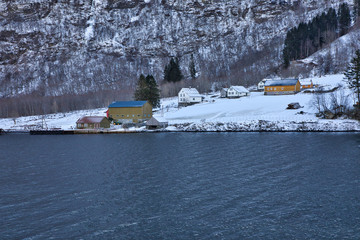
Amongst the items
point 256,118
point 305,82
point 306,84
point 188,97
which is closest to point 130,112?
point 188,97

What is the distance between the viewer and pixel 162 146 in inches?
2010

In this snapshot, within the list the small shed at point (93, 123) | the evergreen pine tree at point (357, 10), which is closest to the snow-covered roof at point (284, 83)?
the small shed at point (93, 123)

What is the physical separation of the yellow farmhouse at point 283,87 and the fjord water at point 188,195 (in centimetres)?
6388

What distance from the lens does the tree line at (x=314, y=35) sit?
148 meters

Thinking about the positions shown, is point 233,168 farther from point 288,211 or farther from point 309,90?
point 309,90

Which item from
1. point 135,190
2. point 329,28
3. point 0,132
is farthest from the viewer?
point 329,28

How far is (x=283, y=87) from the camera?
105312 mm

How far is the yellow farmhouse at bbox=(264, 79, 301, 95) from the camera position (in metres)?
104

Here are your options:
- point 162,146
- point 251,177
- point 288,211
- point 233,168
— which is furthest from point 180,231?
point 162,146

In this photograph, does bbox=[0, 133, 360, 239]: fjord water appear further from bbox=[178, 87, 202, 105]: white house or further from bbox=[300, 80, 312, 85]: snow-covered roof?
bbox=[178, 87, 202, 105]: white house

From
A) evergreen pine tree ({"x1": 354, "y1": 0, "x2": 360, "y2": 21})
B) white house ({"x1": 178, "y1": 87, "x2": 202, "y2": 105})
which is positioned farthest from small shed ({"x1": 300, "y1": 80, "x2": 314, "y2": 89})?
evergreen pine tree ({"x1": 354, "y1": 0, "x2": 360, "y2": 21})

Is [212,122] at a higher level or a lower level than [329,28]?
lower

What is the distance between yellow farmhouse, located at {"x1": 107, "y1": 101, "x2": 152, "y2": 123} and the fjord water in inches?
1702

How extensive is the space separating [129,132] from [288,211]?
193ft
